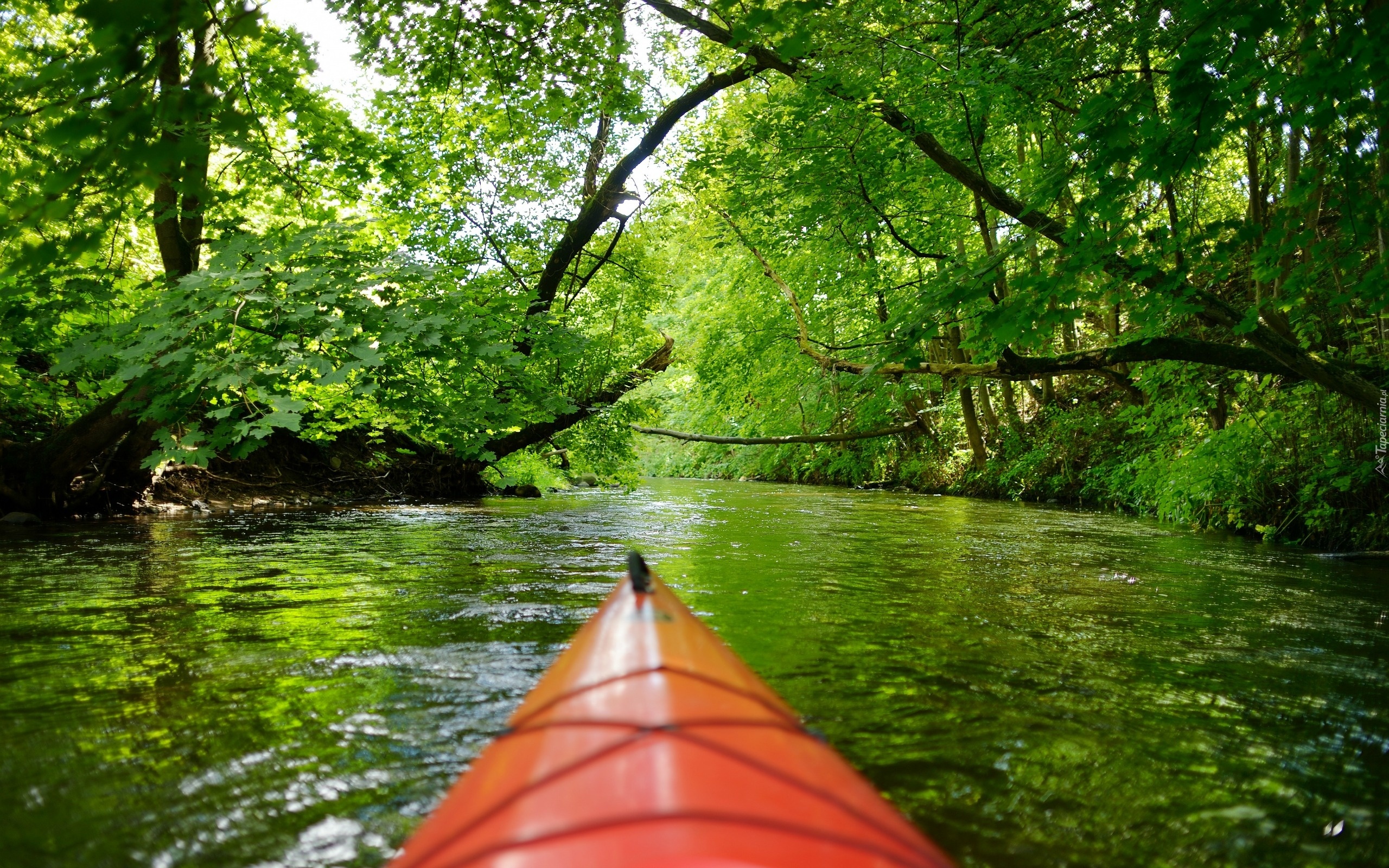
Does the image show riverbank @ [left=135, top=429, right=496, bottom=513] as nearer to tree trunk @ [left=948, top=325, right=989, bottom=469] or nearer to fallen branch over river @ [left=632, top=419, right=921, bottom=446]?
fallen branch over river @ [left=632, top=419, right=921, bottom=446]

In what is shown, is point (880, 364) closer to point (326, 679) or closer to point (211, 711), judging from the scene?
point (326, 679)

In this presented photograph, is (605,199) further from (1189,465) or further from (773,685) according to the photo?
(773,685)

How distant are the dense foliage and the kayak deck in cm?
187

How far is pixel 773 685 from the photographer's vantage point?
2734 mm

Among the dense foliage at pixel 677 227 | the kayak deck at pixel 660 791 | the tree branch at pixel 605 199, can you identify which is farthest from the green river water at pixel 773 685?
the tree branch at pixel 605 199

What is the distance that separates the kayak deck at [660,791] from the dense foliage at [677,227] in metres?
1.87

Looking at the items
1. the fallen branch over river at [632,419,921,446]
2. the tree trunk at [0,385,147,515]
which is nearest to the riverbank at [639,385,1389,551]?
the fallen branch over river at [632,419,921,446]

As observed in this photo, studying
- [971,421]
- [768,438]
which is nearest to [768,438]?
[768,438]

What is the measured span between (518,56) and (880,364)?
3.70 metres

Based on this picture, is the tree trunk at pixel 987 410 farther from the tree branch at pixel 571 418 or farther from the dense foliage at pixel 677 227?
the tree branch at pixel 571 418

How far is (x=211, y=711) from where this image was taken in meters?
2.44

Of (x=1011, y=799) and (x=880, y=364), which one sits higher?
(x=880, y=364)

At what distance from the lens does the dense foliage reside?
13.0 ft

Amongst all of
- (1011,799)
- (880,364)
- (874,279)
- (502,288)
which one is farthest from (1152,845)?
(874,279)
